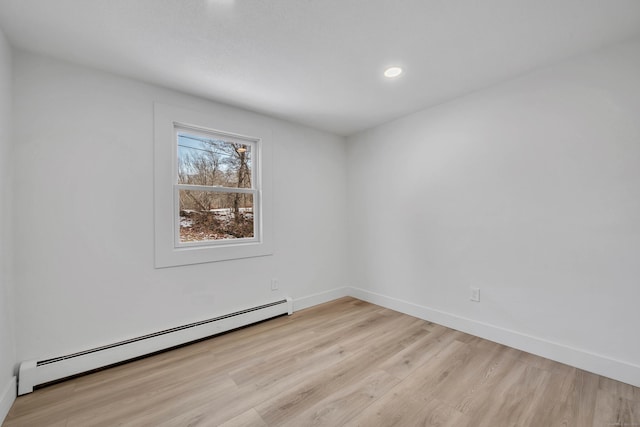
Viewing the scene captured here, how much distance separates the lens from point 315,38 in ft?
5.76

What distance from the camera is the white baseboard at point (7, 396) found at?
1.51 m

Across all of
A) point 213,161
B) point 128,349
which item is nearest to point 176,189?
point 213,161

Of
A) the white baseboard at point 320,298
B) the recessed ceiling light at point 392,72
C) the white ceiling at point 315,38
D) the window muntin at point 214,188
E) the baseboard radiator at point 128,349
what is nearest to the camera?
the white ceiling at point 315,38

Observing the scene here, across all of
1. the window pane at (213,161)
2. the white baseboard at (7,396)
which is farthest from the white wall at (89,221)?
the window pane at (213,161)

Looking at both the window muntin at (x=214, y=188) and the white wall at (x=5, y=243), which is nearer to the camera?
the white wall at (x=5, y=243)

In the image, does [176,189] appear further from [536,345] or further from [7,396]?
[536,345]

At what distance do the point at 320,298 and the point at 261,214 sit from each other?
1397 mm

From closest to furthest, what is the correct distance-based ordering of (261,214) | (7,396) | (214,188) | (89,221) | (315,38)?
(7,396)
(315,38)
(89,221)
(214,188)
(261,214)

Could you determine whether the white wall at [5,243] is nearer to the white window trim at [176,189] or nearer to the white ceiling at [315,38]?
the white ceiling at [315,38]

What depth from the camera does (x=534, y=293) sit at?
219 cm

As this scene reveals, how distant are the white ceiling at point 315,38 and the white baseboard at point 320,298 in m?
2.40

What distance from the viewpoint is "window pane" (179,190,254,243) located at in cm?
257

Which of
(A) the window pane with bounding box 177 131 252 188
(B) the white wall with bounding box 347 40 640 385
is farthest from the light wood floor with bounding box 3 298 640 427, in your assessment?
(A) the window pane with bounding box 177 131 252 188

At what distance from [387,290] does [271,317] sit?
1466mm
